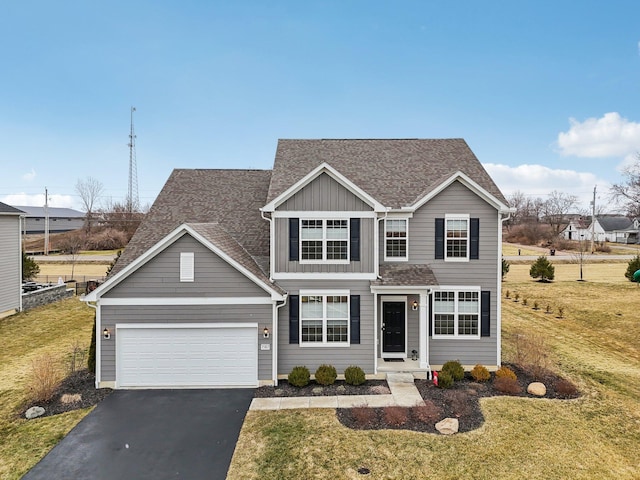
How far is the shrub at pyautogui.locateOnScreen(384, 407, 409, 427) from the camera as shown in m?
9.60

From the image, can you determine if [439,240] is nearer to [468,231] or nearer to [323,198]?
[468,231]

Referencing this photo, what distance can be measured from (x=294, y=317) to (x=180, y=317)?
3757mm

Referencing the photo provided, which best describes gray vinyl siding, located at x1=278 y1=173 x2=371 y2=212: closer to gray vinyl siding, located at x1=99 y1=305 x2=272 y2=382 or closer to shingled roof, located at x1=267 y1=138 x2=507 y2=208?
shingled roof, located at x1=267 y1=138 x2=507 y2=208

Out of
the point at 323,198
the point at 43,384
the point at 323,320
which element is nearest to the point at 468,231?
the point at 323,198

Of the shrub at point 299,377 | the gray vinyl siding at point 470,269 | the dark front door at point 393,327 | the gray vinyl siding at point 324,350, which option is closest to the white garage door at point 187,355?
the gray vinyl siding at point 324,350

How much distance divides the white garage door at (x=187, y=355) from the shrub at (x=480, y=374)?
7.43 meters

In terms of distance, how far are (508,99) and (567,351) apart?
707 inches

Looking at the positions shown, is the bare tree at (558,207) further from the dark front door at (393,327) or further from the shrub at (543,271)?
the dark front door at (393,327)

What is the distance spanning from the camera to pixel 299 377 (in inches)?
472

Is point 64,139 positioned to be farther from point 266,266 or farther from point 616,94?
point 616,94

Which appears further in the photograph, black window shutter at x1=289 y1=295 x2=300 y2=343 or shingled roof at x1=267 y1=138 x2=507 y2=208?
shingled roof at x1=267 y1=138 x2=507 y2=208

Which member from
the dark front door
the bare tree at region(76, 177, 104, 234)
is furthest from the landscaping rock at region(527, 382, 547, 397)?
the bare tree at region(76, 177, 104, 234)

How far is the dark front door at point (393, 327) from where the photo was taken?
45.2 feet

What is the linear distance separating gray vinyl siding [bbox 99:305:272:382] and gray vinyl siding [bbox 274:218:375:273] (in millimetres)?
1628
